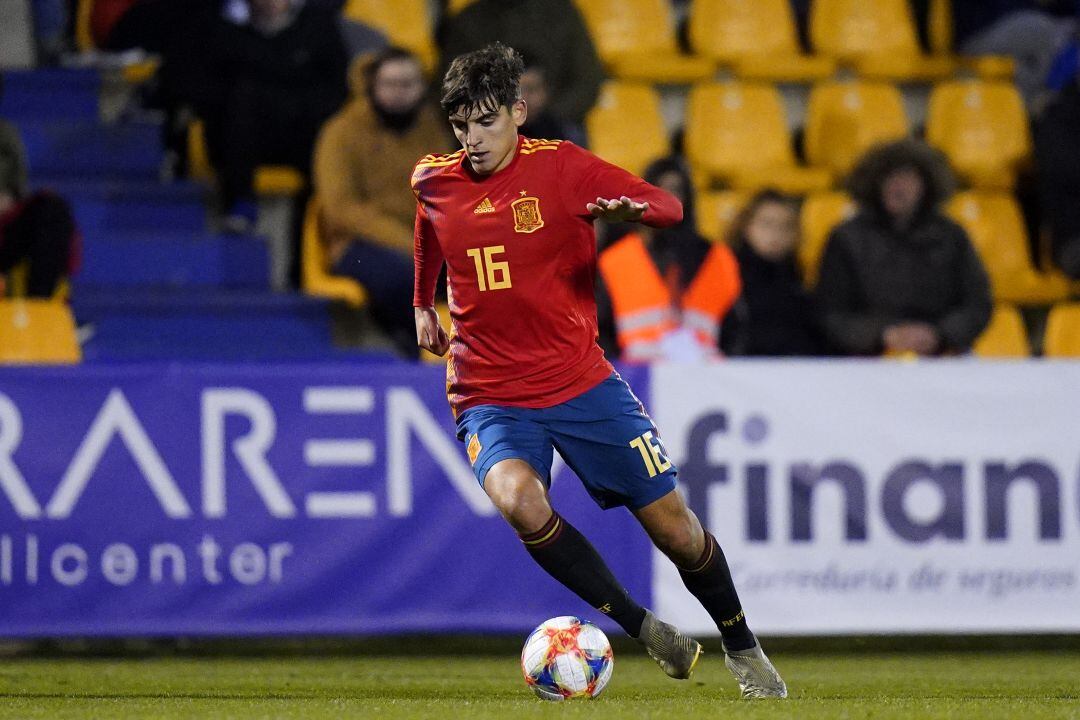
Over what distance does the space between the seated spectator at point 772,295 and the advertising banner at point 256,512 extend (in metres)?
1.79

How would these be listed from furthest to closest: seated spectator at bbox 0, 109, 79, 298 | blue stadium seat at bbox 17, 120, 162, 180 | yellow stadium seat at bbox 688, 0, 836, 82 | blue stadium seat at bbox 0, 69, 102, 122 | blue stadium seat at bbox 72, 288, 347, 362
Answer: yellow stadium seat at bbox 688, 0, 836, 82
blue stadium seat at bbox 0, 69, 102, 122
blue stadium seat at bbox 17, 120, 162, 180
blue stadium seat at bbox 72, 288, 347, 362
seated spectator at bbox 0, 109, 79, 298

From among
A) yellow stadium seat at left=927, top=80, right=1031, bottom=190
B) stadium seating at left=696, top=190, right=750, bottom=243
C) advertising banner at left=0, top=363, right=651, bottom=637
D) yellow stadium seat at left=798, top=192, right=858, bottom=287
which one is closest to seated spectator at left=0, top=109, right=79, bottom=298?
advertising banner at left=0, top=363, right=651, bottom=637

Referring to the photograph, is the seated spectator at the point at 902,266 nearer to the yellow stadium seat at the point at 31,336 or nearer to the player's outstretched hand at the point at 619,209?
the yellow stadium seat at the point at 31,336

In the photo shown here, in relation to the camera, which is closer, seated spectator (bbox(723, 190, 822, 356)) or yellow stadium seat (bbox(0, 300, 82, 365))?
yellow stadium seat (bbox(0, 300, 82, 365))

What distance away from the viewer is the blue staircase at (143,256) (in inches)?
350

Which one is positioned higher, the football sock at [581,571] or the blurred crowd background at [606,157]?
the blurred crowd background at [606,157]

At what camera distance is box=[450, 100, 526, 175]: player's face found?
197 inches

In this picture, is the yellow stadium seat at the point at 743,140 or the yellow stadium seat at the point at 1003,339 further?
the yellow stadium seat at the point at 743,140

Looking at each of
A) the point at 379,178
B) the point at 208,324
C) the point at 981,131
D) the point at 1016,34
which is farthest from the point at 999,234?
the point at 208,324

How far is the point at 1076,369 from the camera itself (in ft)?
24.4

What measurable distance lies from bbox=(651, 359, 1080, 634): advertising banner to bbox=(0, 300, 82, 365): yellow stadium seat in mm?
2854

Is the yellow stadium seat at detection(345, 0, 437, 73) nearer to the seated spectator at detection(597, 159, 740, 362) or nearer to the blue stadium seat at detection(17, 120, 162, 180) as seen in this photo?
the blue stadium seat at detection(17, 120, 162, 180)

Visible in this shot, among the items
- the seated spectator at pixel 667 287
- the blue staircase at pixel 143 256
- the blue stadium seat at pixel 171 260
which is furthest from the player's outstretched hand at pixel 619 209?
the blue stadium seat at pixel 171 260

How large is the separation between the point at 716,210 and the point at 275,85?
2560 millimetres
